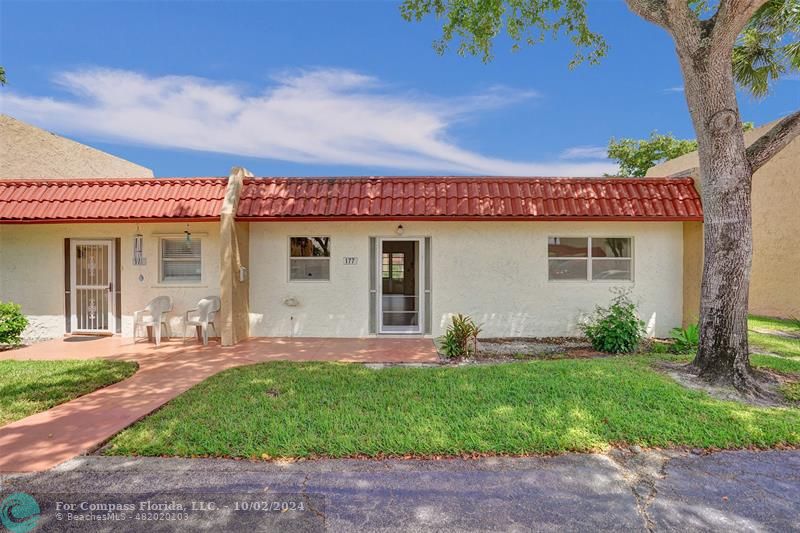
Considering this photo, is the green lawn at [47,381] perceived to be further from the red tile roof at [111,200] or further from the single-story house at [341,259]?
the red tile roof at [111,200]

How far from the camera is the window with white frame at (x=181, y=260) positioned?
9.48 meters

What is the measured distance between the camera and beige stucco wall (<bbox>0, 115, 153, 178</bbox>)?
11593 millimetres

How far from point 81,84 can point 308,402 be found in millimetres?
12996

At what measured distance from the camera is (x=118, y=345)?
28.4 ft

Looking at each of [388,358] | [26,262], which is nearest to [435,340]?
[388,358]

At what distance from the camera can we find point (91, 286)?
9.57 meters

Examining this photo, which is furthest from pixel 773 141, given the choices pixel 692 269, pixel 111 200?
pixel 111 200

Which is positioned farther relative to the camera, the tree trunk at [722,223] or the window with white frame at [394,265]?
the window with white frame at [394,265]

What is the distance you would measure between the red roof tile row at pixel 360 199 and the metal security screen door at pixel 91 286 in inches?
43.1

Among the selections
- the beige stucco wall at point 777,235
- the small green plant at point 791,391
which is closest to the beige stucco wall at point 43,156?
the small green plant at point 791,391

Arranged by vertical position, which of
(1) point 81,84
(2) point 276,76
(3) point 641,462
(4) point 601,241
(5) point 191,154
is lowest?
(3) point 641,462

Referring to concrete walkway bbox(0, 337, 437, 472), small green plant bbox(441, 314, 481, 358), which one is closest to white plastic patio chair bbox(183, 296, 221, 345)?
concrete walkway bbox(0, 337, 437, 472)

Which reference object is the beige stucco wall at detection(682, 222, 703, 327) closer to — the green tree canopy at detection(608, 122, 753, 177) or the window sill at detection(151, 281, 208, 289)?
the window sill at detection(151, 281, 208, 289)

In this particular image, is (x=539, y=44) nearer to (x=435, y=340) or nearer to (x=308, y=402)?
(x=435, y=340)
